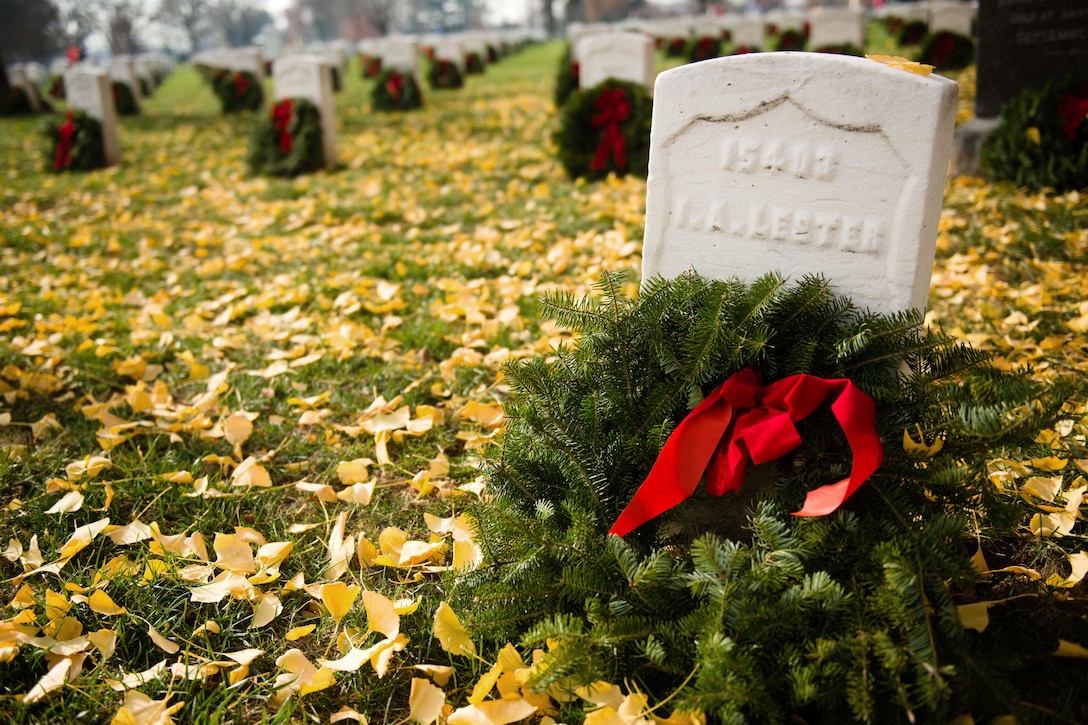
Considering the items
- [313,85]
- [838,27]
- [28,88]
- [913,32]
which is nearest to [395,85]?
[313,85]

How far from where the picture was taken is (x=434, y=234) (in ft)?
16.9

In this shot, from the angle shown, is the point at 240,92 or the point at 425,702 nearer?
the point at 425,702

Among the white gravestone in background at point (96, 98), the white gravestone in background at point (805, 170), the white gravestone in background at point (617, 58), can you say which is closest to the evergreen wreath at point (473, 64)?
the white gravestone in background at point (96, 98)

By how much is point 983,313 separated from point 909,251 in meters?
1.97

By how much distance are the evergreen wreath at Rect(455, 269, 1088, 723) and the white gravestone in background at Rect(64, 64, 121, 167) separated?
341 inches

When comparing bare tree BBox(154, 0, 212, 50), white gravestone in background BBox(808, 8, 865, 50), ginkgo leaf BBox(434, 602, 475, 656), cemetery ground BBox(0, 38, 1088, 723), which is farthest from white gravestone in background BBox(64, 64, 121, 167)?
bare tree BBox(154, 0, 212, 50)

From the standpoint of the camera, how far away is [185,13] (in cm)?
6344

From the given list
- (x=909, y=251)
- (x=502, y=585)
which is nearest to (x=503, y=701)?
(x=502, y=585)

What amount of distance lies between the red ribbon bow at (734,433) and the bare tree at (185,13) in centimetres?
6867

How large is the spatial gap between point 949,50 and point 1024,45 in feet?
24.5

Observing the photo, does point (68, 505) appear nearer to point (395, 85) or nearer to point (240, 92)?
point (395, 85)

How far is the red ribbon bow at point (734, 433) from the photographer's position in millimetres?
1576

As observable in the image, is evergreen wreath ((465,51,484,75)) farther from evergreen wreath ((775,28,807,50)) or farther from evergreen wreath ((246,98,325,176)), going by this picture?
evergreen wreath ((246,98,325,176))

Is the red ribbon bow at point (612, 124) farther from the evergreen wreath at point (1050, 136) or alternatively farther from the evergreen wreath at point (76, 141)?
the evergreen wreath at point (76, 141)
